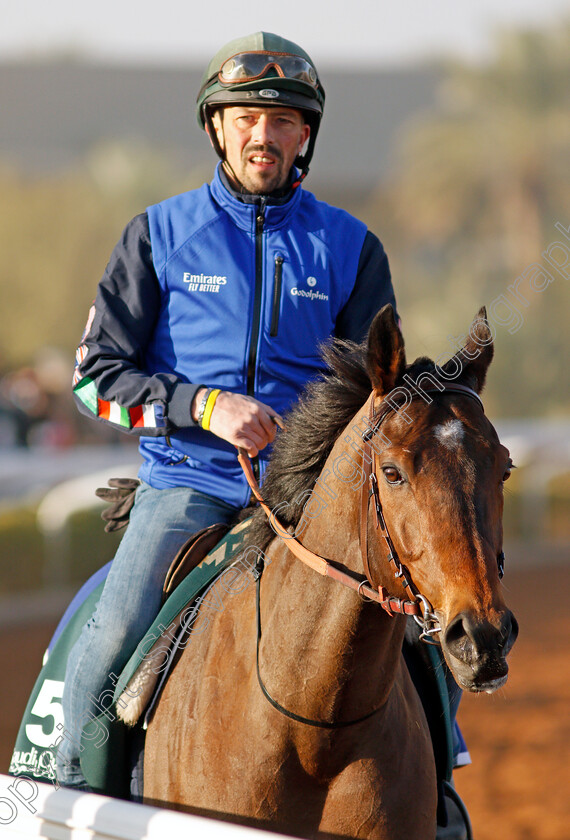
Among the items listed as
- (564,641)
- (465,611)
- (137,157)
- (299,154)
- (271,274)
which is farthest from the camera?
(137,157)

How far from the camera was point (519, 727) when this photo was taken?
21.7 feet

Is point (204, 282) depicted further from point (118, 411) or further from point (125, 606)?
point (125, 606)

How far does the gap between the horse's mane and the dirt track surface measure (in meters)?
2.38

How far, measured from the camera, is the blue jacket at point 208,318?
2770mm

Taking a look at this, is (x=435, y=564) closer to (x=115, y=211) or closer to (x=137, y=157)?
(x=115, y=211)

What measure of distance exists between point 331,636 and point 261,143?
5.08 feet

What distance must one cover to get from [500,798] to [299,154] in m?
4.16

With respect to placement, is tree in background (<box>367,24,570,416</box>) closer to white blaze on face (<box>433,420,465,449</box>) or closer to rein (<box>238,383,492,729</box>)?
rein (<box>238,383,492,729</box>)

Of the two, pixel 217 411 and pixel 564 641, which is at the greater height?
pixel 217 411

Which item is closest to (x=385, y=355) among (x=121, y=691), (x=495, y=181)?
(x=121, y=691)

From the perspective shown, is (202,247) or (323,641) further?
(202,247)

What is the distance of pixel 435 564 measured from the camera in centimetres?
184

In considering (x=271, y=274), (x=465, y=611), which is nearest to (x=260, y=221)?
(x=271, y=274)

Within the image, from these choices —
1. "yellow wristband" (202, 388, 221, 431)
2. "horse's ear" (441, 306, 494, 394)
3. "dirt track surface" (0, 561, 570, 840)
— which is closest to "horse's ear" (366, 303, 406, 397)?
"horse's ear" (441, 306, 494, 394)
